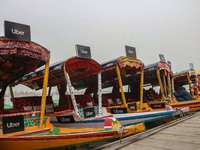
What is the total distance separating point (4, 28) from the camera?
3.83 metres

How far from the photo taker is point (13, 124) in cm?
385

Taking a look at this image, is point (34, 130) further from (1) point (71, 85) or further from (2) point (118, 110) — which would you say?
(2) point (118, 110)

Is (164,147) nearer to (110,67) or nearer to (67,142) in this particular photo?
(67,142)

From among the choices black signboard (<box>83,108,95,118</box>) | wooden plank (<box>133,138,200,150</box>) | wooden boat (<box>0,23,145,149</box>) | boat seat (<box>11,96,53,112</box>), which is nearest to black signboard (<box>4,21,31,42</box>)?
wooden boat (<box>0,23,145,149</box>)

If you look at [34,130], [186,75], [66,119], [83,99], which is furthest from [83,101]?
[186,75]

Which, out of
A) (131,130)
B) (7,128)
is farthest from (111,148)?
(7,128)

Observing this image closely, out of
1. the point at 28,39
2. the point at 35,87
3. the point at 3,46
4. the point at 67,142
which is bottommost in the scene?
the point at 67,142

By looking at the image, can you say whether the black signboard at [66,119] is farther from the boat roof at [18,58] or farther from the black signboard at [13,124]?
the boat roof at [18,58]

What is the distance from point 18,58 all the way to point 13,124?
1.96 m

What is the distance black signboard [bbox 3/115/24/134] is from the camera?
3709 millimetres

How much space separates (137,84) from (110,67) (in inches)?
302

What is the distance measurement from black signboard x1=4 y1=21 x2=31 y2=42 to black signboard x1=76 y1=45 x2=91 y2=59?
6.29 feet

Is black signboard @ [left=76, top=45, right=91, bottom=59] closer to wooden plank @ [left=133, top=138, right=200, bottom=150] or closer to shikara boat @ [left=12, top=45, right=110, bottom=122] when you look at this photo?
shikara boat @ [left=12, top=45, right=110, bottom=122]

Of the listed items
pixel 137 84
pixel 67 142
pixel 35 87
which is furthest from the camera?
pixel 137 84
